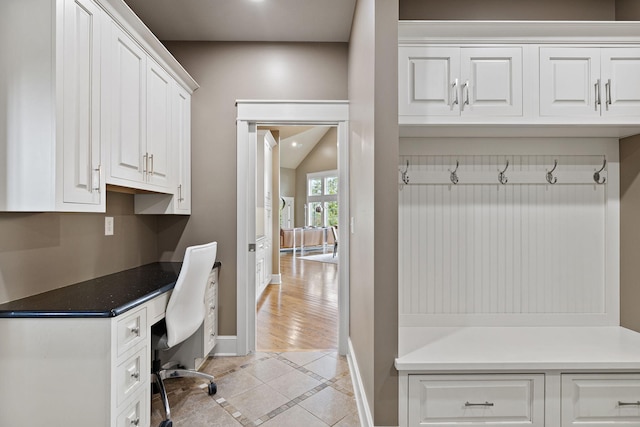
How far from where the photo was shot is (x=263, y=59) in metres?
2.69

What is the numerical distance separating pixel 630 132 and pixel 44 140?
298 centimetres

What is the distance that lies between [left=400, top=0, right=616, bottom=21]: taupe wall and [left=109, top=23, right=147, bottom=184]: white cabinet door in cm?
167

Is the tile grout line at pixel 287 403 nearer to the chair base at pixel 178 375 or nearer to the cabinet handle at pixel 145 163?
the chair base at pixel 178 375

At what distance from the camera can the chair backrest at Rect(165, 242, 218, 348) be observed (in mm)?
1783

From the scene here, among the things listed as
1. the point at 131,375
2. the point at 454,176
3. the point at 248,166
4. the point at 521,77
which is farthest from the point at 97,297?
the point at 521,77

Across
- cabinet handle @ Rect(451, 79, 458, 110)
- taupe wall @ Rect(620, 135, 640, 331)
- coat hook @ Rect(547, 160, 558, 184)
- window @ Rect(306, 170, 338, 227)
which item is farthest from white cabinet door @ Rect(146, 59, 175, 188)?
window @ Rect(306, 170, 338, 227)

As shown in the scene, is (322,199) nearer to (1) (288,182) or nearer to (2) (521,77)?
(1) (288,182)

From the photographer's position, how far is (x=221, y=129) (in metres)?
2.66

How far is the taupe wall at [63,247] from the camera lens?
1.43 metres

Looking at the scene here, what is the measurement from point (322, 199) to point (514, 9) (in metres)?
9.23

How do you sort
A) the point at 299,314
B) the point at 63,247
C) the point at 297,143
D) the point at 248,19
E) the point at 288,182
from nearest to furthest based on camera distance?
1. the point at 63,247
2. the point at 248,19
3. the point at 299,314
4. the point at 297,143
5. the point at 288,182

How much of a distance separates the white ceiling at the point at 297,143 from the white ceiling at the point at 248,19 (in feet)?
19.0

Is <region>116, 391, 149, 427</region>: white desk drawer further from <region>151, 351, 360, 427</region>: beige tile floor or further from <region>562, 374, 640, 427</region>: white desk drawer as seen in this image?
<region>562, 374, 640, 427</region>: white desk drawer

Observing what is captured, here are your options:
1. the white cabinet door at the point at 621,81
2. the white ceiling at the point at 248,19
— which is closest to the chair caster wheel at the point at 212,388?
the white ceiling at the point at 248,19
